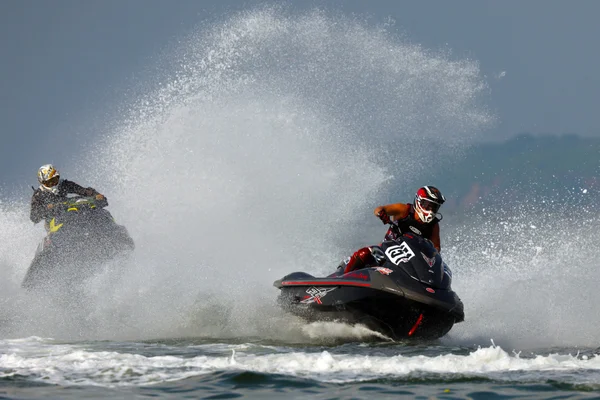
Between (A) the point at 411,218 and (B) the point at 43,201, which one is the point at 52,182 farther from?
(A) the point at 411,218

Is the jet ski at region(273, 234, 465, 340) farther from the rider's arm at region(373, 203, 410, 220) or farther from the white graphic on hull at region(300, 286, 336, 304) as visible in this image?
the rider's arm at region(373, 203, 410, 220)

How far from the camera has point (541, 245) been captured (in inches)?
578

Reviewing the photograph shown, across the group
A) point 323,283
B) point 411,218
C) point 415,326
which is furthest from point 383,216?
point 415,326

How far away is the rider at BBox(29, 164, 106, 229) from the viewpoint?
488 inches

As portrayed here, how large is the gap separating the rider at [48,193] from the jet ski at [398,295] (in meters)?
4.48

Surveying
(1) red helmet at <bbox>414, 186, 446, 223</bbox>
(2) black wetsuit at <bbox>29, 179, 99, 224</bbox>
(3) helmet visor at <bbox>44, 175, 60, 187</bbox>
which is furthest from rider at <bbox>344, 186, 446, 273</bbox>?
(3) helmet visor at <bbox>44, 175, 60, 187</bbox>

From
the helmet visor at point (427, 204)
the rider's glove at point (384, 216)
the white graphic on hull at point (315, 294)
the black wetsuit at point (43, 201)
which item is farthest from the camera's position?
the black wetsuit at point (43, 201)

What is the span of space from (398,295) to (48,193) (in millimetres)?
5731

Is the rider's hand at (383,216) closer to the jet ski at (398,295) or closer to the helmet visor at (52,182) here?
the jet ski at (398,295)

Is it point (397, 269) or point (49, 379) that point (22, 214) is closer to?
point (397, 269)

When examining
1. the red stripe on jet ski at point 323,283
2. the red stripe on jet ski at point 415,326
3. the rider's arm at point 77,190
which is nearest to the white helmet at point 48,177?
the rider's arm at point 77,190

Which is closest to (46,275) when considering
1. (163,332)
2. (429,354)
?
(163,332)

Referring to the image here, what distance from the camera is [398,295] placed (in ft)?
30.7

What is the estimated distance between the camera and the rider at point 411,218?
10336 millimetres
